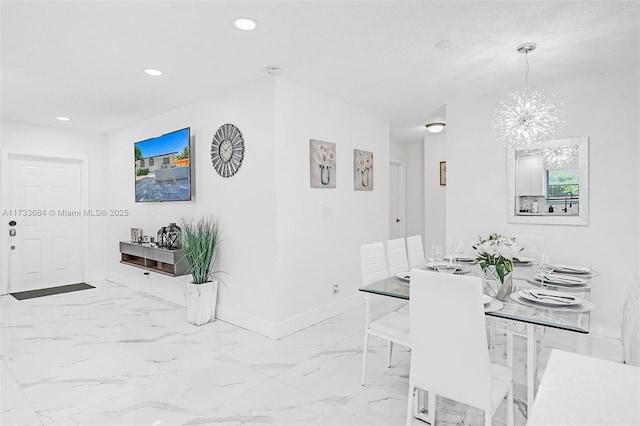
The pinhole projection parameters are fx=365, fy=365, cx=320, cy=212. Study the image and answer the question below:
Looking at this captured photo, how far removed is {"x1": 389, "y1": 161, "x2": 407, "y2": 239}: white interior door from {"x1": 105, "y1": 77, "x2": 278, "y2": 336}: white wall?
3.53m

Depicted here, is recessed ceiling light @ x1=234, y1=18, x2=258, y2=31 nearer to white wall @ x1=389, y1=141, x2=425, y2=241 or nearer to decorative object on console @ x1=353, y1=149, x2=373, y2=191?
decorative object on console @ x1=353, y1=149, x2=373, y2=191

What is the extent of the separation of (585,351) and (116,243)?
5968 millimetres

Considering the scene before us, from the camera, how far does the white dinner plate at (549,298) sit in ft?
6.15

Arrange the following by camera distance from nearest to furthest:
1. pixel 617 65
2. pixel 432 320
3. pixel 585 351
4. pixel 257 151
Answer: pixel 432 320, pixel 585 351, pixel 617 65, pixel 257 151

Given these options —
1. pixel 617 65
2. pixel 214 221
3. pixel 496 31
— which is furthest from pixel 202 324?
pixel 617 65

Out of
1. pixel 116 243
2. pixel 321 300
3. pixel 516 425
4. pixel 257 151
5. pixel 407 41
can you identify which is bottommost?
pixel 516 425

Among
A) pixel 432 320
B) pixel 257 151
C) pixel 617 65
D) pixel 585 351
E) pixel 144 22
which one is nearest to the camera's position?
pixel 432 320

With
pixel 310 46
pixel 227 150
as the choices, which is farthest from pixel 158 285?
pixel 310 46

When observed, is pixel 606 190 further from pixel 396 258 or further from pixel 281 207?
pixel 281 207

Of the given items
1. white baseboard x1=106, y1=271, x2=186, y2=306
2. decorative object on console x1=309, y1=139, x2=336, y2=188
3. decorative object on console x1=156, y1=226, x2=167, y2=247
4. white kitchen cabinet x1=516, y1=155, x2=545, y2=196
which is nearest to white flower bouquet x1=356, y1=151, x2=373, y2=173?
decorative object on console x1=309, y1=139, x2=336, y2=188

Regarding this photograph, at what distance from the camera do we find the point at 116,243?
573cm

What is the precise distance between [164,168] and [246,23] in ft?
8.83

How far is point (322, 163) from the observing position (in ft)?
12.6

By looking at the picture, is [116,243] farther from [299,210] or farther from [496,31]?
[496,31]
